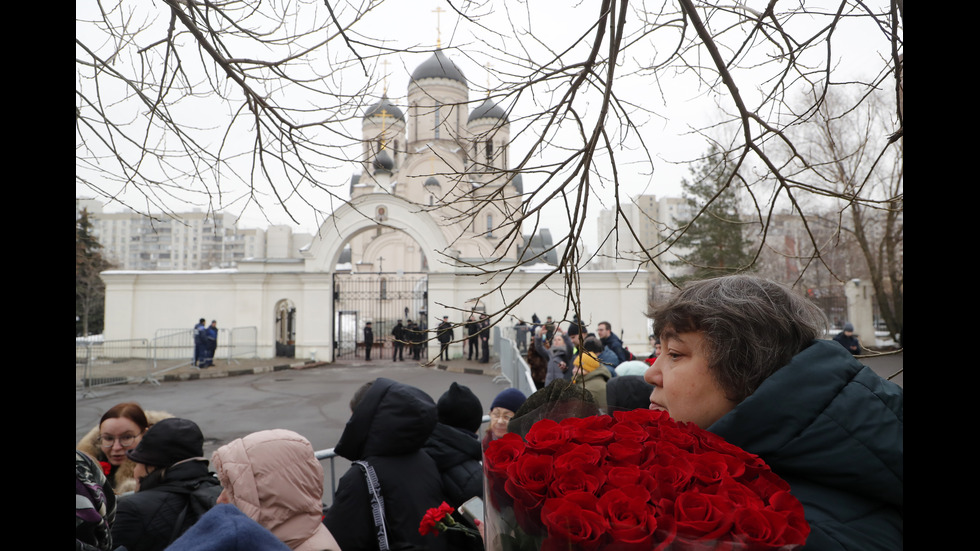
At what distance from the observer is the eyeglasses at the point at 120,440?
3672 millimetres

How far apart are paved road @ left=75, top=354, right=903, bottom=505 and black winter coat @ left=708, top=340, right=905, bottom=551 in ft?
18.3

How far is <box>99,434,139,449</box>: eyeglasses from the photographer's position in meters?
3.67

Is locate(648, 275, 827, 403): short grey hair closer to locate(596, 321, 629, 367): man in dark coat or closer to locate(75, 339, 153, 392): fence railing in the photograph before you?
locate(596, 321, 629, 367): man in dark coat

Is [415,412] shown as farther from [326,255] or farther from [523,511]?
[326,255]

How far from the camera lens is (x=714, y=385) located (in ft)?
4.20

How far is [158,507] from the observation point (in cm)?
262

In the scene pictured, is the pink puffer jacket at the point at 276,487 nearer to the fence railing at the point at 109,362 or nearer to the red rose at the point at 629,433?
the red rose at the point at 629,433

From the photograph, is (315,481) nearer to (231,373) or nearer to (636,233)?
(636,233)

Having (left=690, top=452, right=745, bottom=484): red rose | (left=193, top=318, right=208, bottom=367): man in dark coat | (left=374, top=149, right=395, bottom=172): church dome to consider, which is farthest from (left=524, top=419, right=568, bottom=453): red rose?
(left=193, top=318, right=208, bottom=367): man in dark coat

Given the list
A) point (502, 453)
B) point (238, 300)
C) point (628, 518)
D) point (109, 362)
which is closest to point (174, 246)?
point (238, 300)

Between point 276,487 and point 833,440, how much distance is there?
188cm
